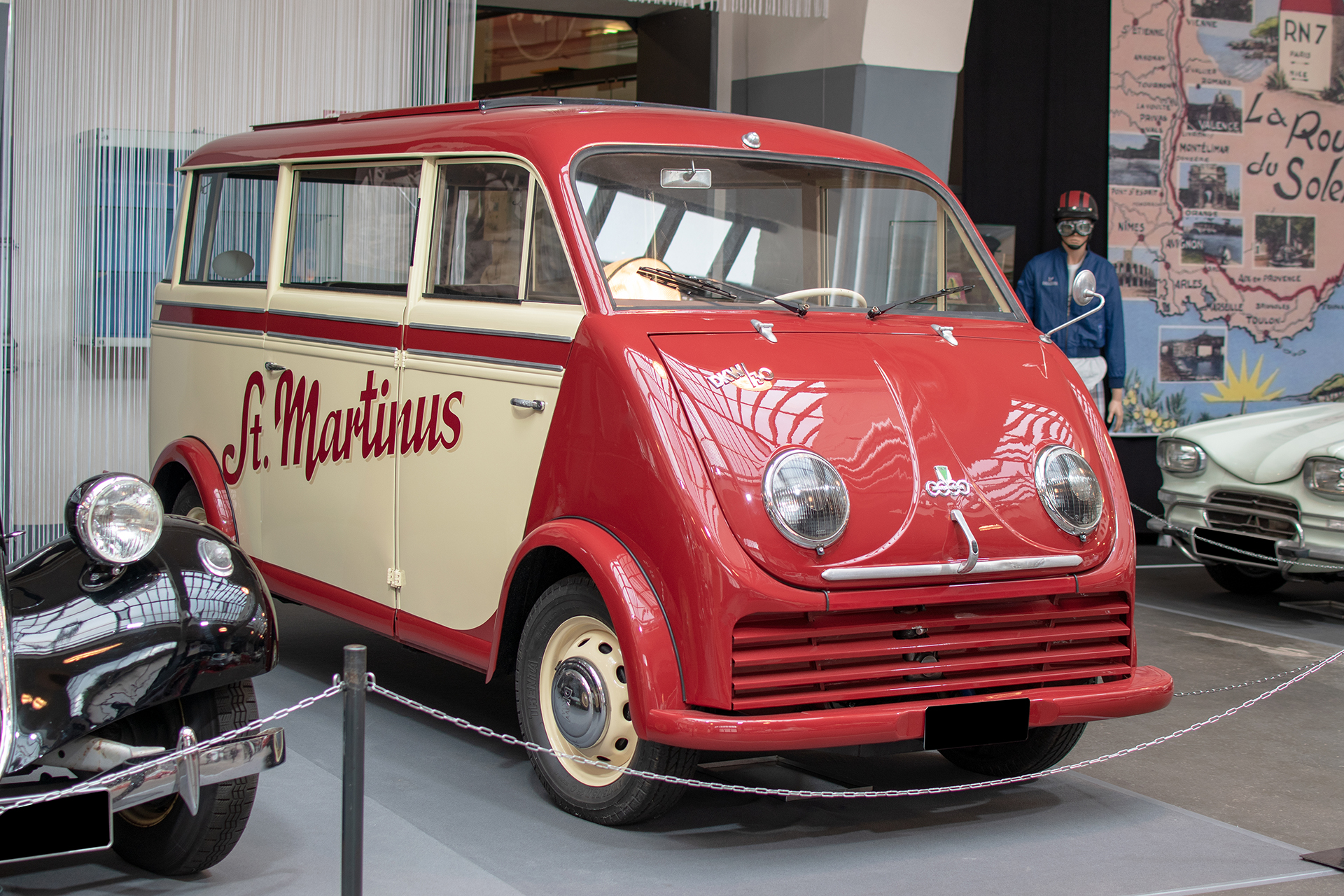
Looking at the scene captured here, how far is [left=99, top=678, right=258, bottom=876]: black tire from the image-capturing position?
3.79 metres

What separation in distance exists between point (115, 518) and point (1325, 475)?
19.5 ft

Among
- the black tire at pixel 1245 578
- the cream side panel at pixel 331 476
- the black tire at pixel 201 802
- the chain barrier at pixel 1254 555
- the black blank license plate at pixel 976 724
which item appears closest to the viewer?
the black tire at pixel 201 802

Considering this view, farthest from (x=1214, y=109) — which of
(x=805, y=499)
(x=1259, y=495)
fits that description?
(x=805, y=499)

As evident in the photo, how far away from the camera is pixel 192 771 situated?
11.3ft

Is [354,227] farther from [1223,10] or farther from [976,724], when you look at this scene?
[1223,10]

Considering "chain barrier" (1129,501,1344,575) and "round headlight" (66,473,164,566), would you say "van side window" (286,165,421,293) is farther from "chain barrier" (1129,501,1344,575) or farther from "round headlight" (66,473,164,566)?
"chain barrier" (1129,501,1344,575)

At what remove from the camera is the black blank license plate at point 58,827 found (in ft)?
10.7

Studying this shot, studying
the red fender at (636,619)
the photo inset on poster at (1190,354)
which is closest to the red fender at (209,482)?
the red fender at (636,619)

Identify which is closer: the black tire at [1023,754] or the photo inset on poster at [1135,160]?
the black tire at [1023,754]

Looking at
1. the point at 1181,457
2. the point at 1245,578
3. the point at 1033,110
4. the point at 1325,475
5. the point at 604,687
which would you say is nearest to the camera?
the point at 604,687

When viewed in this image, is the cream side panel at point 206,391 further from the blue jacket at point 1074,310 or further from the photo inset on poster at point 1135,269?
the photo inset on poster at point 1135,269

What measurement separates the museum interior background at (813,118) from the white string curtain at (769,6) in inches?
0.7

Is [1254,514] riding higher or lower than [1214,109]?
lower

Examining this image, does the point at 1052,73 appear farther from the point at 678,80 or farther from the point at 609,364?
the point at 609,364
